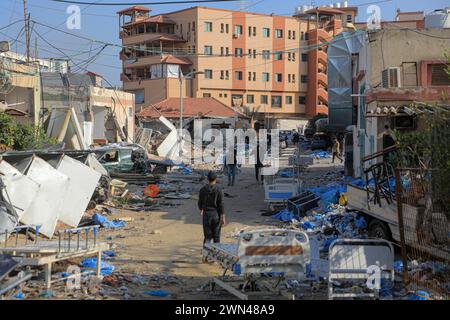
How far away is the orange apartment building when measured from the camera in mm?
67688

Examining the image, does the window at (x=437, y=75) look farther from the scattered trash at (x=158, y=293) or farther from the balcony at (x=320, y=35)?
the balcony at (x=320, y=35)

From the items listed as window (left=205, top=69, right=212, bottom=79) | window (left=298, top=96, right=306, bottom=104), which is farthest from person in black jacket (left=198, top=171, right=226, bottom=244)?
window (left=298, top=96, right=306, bottom=104)

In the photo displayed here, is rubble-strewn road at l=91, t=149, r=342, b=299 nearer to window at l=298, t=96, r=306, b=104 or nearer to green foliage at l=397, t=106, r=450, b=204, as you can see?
green foliage at l=397, t=106, r=450, b=204

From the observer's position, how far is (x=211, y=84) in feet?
225

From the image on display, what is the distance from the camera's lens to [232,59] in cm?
6925

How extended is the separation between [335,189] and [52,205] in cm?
773

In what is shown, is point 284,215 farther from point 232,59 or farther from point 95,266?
point 232,59


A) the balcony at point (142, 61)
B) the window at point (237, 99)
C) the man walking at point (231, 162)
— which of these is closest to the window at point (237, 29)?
the window at point (237, 99)

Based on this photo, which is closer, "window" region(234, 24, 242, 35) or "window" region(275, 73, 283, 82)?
"window" region(234, 24, 242, 35)

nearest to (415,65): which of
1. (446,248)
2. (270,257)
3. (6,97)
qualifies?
(446,248)

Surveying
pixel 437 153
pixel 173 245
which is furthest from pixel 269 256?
pixel 173 245

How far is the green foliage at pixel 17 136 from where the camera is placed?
57.0 ft

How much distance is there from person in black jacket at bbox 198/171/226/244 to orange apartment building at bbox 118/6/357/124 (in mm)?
55899
